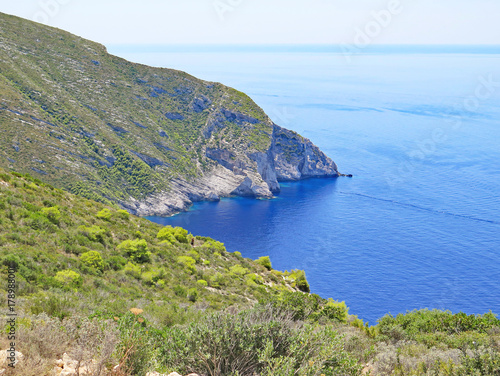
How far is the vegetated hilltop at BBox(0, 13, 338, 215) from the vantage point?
8500cm

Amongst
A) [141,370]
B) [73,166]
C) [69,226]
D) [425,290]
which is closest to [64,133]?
[73,166]

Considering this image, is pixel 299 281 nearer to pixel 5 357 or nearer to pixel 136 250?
pixel 136 250

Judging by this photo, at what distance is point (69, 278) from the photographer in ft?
61.6

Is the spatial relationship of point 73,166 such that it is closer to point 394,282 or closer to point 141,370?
point 394,282

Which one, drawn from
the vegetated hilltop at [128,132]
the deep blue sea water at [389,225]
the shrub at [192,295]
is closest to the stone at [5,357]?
the shrub at [192,295]

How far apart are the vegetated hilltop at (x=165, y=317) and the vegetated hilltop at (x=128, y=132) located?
186 feet

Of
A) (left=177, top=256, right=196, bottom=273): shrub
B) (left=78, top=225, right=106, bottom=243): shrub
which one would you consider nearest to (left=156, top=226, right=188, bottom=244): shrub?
(left=177, top=256, right=196, bottom=273): shrub

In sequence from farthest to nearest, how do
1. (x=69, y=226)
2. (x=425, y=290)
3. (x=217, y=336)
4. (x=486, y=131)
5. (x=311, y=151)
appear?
(x=486, y=131), (x=311, y=151), (x=425, y=290), (x=69, y=226), (x=217, y=336)

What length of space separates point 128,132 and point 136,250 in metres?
90.3

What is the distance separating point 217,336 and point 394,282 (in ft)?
205

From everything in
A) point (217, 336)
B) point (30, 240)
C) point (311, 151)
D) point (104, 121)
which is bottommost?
point (30, 240)

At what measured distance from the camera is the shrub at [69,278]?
1811 cm

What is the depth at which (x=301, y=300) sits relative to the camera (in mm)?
21688

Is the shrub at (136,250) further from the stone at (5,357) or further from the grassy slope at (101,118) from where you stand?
the grassy slope at (101,118)
